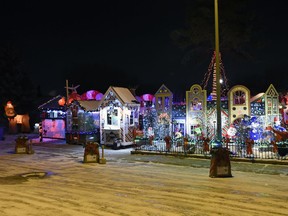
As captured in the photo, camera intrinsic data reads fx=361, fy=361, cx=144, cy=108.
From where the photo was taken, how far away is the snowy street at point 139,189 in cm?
909

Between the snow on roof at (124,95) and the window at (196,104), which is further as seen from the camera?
the snow on roof at (124,95)

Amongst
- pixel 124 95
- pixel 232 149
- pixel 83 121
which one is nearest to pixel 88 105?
pixel 83 121

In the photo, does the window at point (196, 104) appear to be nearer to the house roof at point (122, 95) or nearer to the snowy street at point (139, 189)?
the house roof at point (122, 95)

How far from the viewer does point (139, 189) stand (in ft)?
38.1

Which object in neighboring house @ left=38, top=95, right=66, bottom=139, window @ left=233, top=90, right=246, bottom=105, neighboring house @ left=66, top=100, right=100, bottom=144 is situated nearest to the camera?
window @ left=233, top=90, right=246, bottom=105

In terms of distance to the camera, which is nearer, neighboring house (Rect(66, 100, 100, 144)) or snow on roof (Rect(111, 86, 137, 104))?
snow on roof (Rect(111, 86, 137, 104))

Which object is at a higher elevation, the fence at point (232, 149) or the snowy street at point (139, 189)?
the fence at point (232, 149)

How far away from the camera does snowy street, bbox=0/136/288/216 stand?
29.8 feet

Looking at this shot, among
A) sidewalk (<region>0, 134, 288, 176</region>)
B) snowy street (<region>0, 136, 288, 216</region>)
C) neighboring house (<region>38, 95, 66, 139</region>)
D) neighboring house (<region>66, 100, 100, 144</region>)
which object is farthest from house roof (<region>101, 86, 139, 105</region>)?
neighboring house (<region>38, 95, 66, 139</region>)

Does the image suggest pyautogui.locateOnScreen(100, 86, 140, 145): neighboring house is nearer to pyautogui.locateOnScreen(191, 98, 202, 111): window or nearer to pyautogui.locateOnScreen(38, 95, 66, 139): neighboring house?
pyautogui.locateOnScreen(191, 98, 202, 111): window

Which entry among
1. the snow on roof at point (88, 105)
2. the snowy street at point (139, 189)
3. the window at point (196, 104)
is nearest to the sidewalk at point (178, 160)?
the snowy street at point (139, 189)

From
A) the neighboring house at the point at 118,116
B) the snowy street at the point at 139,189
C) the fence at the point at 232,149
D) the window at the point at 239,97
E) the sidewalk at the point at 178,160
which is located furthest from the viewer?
the neighboring house at the point at 118,116

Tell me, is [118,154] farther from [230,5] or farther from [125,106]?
[230,5]

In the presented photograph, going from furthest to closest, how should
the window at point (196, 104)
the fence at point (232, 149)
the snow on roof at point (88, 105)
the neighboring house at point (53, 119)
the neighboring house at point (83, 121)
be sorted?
1. the neighboring house at point (53, 119)
2. the snow on roof at point (88, 105)
3. the neighboring house at point (83, 121)
4. the window at point (196, 104)
5. the fence at point (232, 149)
